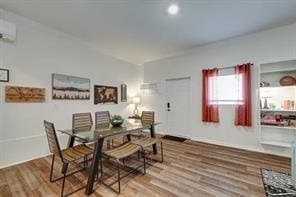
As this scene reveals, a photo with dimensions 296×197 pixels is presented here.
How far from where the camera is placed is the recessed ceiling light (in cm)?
256

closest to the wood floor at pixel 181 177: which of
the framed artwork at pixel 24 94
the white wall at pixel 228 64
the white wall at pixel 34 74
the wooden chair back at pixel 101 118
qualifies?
the white wall at pixel 34 74

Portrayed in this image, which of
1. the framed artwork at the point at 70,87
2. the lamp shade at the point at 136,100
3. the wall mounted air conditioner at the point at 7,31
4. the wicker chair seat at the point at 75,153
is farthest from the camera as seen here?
the lamp shade at the point at 136,100

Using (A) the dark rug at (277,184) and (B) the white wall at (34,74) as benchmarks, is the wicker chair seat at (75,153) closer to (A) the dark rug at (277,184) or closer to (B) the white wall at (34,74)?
(B) the white wall at (34,74)

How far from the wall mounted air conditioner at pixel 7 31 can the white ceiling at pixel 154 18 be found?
27cm

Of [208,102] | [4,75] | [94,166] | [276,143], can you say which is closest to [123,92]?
[208,102]

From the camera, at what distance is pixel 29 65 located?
314 cm

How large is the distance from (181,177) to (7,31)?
396 centimetres

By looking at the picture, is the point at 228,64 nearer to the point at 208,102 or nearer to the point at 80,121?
the point at 208,102

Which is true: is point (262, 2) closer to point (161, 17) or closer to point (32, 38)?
point (161, 17)

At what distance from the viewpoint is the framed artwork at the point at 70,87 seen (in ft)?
11.8

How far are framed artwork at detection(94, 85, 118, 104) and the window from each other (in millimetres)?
3000

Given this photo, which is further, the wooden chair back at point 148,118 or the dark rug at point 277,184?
the wooden chair back at point 148,118

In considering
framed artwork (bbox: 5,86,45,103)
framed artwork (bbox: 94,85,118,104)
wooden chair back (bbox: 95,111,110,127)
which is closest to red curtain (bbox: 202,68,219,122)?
wooden chair back (bbox: 95,111,110,127)

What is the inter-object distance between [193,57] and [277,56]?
1.98 m
